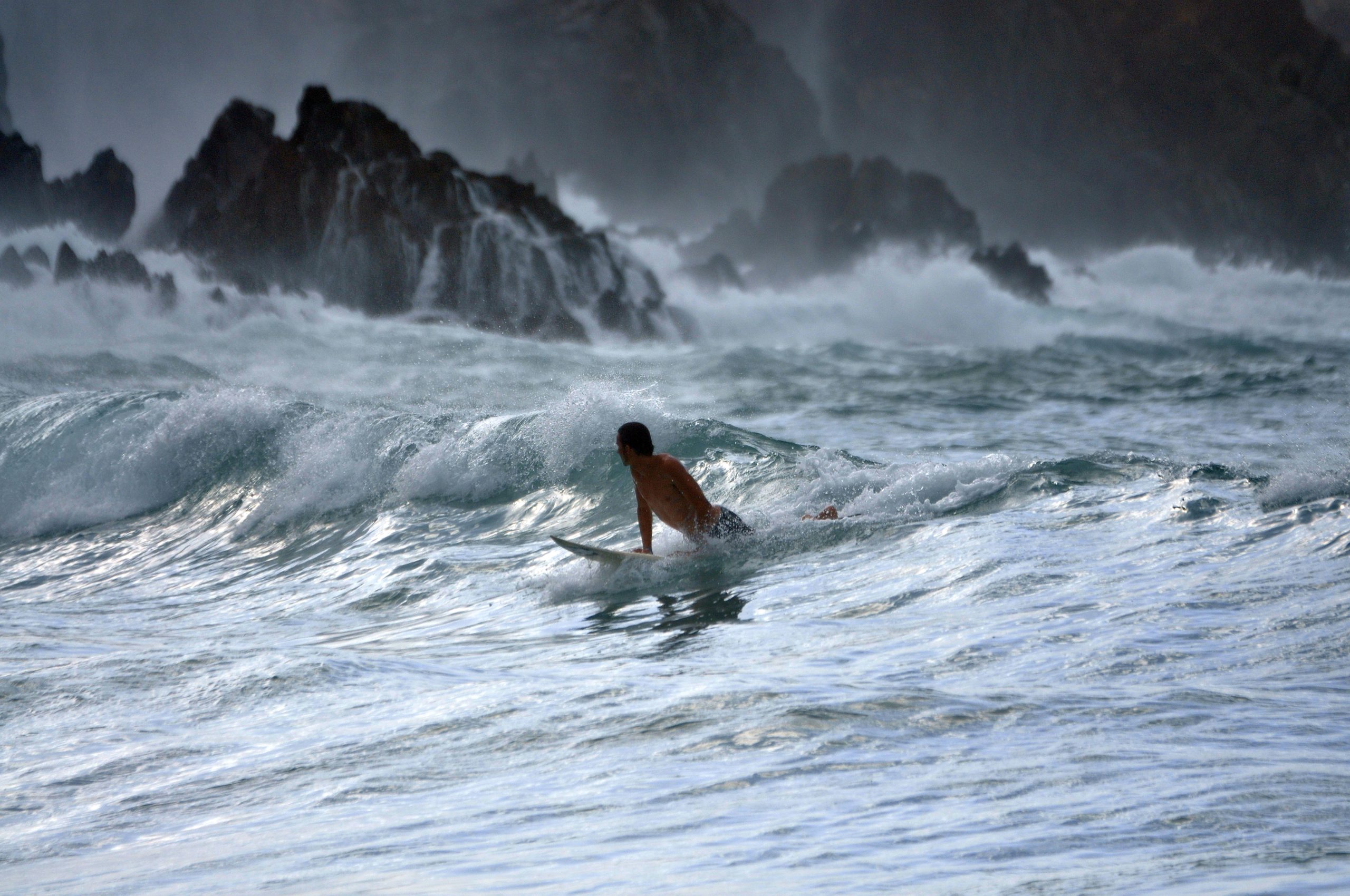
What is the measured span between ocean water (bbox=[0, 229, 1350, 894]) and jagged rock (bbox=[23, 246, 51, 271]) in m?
22.7

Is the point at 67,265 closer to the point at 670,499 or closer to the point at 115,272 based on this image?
the point at 115,272

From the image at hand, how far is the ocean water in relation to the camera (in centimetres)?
262

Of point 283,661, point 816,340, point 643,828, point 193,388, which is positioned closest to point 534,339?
point 816,340

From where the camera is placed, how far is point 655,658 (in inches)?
185

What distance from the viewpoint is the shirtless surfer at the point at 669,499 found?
670cm

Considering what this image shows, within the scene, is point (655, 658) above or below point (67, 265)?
below

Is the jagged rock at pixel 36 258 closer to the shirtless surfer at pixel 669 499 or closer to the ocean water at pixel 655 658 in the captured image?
the ocean water at pixel 655 658

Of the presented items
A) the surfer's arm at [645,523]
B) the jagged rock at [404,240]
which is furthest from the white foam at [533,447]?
the jagged rock at [404,240]

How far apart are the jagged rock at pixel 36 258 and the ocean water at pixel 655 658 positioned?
22673 mm

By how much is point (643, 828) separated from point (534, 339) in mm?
32090

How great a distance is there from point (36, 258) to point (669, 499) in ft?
111

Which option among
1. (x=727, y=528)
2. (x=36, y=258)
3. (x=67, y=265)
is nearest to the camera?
(x=727, y=528)

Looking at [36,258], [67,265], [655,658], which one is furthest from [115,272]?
[655,658]

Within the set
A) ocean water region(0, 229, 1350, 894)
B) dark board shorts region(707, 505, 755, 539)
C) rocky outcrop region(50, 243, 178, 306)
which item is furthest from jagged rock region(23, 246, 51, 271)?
dark board shorts region(707, 505, 755, 539)
